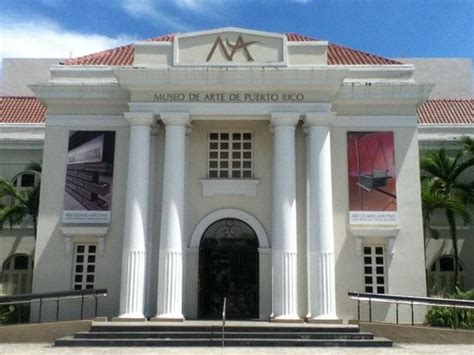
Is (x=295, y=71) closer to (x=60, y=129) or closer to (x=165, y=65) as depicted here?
(x=165, y=65)

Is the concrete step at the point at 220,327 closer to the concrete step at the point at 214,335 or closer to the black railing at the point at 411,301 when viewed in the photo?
the concrete step at the point at 214,335

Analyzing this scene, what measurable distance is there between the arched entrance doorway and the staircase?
2.43 metres

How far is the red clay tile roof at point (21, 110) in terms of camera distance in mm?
25812

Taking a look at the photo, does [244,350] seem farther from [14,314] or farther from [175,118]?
[14,314]

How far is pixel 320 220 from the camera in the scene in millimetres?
16719

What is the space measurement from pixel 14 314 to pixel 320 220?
9527mm

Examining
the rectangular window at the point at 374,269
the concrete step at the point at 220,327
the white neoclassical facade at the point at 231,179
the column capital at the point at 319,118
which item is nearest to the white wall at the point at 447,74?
the white neoclassical facade at the point at 231,179

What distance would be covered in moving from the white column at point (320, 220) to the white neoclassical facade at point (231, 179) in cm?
4

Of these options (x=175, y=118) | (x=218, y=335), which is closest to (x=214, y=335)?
(x=218, y=335)

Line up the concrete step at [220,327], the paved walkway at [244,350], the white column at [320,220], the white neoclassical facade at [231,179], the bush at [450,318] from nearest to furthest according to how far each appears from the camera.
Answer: the paved walkway at [244,350] → the concrete step at [220,327] → the bush at [450,318] → the white column at [320,220] → the white neoclassical facade at [231,179]

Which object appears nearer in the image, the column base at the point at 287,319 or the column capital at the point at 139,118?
the column base at the point at 287,319

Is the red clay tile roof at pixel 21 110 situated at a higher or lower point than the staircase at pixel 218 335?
higher

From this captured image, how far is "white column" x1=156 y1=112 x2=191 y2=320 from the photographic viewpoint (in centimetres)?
1639

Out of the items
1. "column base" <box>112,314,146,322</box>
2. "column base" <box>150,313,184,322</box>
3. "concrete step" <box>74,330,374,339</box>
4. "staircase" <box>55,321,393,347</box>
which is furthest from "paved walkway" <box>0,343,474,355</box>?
"column base" <box>150,313,184,322</box>
